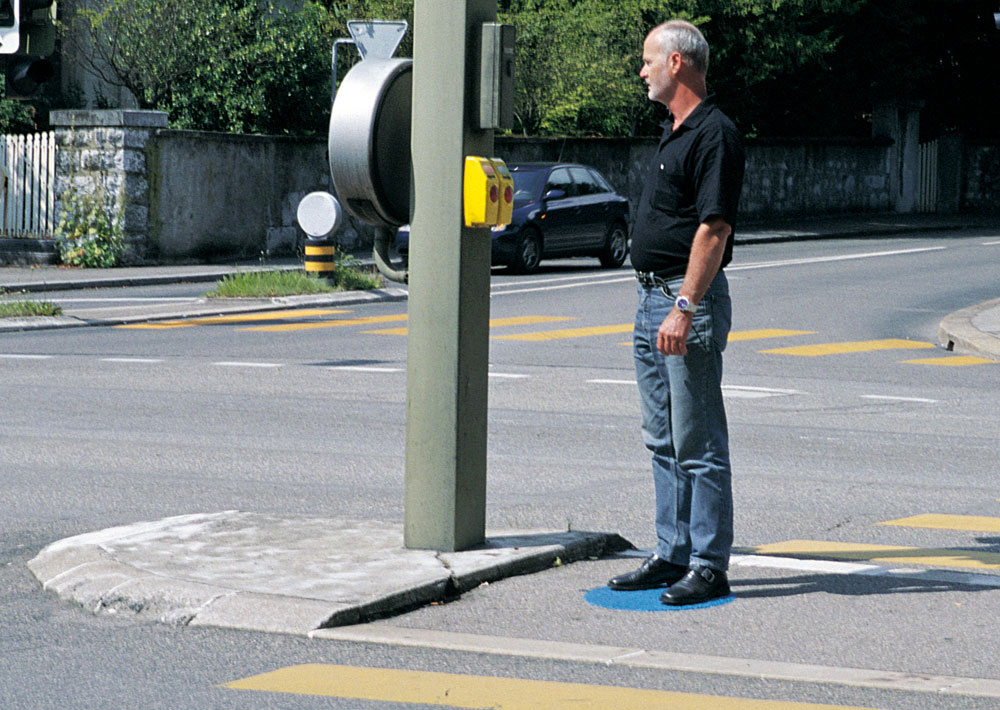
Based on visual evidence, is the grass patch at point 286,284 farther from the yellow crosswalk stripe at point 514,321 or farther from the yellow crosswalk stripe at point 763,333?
the yellow crosswalk stripe at point 763,333

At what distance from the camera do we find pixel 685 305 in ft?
17.6

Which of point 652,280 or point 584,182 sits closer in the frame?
point 652,280

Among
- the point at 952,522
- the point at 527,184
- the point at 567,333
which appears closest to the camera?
the point at 952,522

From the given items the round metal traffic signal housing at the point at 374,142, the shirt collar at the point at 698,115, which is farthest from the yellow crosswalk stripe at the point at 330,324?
the shirt collar at the point at 698,115

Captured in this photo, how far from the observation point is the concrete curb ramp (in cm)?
534

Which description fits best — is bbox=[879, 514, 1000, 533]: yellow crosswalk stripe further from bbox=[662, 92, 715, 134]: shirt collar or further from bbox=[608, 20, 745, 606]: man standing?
bbox=[662, 92, 715, 134]: shirt collar

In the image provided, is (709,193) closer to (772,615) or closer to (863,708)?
(772,615)

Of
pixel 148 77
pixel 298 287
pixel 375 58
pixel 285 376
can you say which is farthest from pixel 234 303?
pixel 375 58

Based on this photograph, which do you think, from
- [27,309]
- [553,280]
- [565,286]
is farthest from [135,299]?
[553,280]

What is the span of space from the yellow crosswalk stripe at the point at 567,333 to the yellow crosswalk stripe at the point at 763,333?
1.11 meters

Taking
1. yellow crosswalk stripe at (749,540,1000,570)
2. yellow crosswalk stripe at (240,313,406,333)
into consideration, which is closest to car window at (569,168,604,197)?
yellow crosswalk stripe at (240,313,406,333)

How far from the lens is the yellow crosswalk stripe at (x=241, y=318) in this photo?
17.4 meters

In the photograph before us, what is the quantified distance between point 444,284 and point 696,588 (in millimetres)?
1425

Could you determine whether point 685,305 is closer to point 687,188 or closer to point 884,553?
point 687,188
